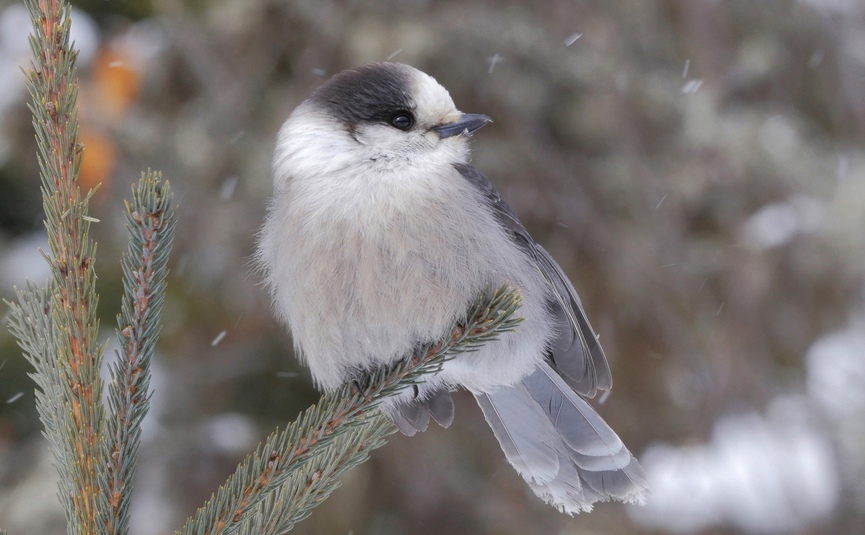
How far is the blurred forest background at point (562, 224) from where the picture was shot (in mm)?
3012

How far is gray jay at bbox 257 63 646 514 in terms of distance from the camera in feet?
5.14

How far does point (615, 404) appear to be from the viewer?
355 centimetres

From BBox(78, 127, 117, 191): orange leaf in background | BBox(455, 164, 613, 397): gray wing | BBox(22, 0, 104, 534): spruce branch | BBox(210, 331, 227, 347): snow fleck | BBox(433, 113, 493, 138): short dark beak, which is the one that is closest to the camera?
BBox(22, 0, 104, 534): spruce branch

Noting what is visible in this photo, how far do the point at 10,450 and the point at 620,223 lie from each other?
9.16 ft

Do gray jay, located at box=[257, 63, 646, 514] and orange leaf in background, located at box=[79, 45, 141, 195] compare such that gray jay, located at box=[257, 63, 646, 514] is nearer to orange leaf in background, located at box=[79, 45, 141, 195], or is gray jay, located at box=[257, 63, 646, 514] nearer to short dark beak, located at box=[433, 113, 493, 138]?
short dark beak, located at box=[433, 113, 493, 138]

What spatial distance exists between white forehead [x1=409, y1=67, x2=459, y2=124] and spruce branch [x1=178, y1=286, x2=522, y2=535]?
57 centimetres

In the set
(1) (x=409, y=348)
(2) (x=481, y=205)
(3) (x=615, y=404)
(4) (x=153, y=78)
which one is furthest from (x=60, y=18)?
(3) (x=615, y=404)

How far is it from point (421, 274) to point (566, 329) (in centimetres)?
56

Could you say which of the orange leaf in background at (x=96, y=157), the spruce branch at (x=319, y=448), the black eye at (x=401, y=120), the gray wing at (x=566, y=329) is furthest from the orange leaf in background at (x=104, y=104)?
the spruce branch at (x=319, y=448)

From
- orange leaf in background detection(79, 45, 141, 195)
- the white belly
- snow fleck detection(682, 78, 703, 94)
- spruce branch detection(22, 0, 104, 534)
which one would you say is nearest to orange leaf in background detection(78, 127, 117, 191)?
orange leaf in background detection(79, 45, 141, 195)

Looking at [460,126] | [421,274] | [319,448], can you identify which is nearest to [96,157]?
[460,126]

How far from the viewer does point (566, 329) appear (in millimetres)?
1947

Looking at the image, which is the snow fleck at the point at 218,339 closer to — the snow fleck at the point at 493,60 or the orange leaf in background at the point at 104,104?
the orange leaf in background at the point at 104,104

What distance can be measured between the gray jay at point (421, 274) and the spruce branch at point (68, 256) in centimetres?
64
